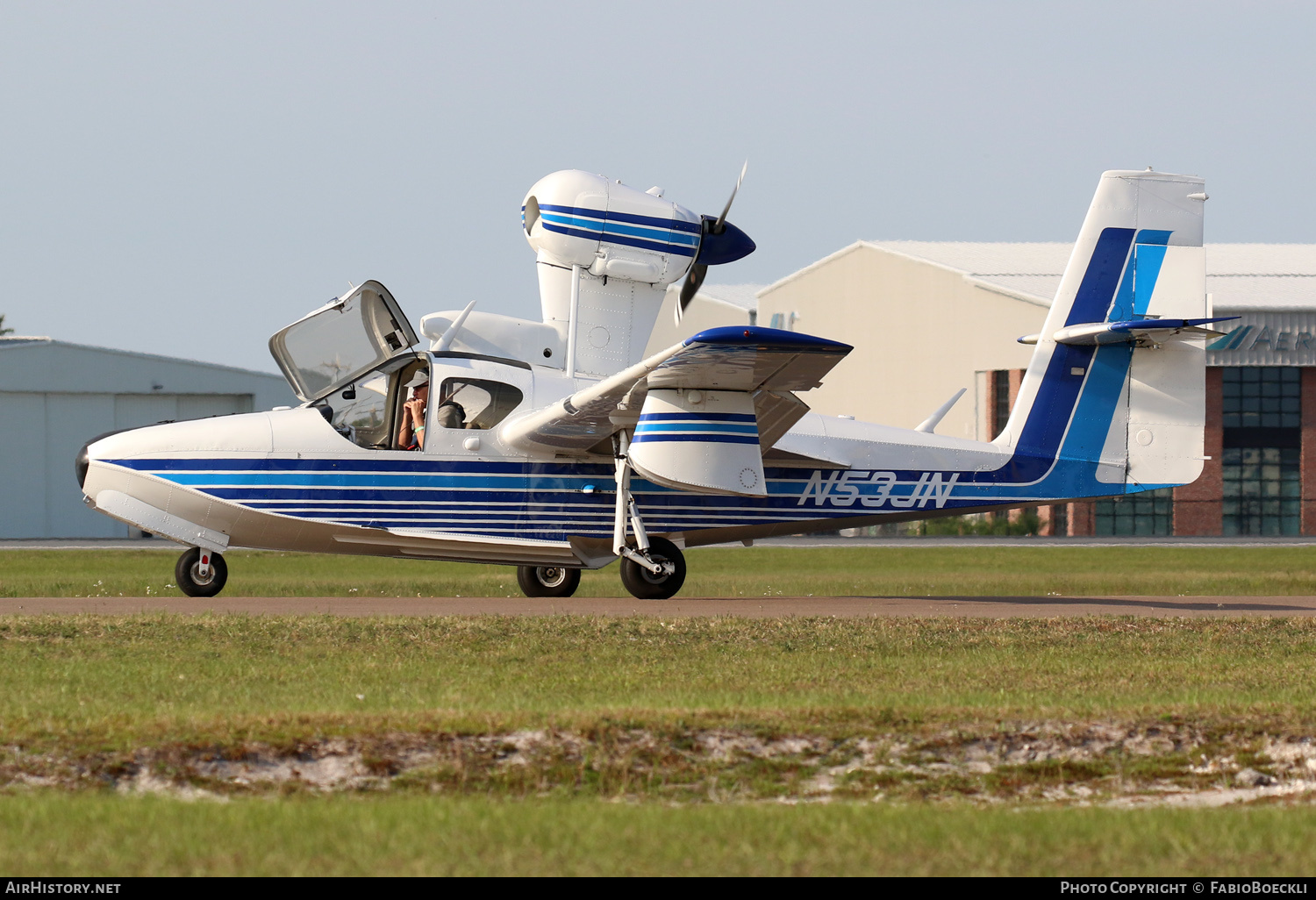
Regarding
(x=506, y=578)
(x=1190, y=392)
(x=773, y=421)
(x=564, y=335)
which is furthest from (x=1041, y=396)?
(x=506, y=578)

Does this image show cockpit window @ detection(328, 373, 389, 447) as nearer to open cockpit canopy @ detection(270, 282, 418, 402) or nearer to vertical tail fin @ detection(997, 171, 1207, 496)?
open cockpit canopy @ detection(270, 282, 418, 402)

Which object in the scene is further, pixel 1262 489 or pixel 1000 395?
pixel 1262 489

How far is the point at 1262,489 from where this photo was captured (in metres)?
53.5

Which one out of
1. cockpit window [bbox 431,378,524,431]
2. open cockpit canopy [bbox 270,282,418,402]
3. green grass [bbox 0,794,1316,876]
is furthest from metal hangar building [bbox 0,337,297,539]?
green grass [bbox 0,794,1316,876]

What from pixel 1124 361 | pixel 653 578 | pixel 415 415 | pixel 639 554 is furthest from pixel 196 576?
pixel 1124 361

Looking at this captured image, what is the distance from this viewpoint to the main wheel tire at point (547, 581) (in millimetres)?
17891

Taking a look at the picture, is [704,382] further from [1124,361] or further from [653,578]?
[1124,361]

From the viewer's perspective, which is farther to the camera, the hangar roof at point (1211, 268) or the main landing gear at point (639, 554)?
the hangar roof at point (1211, 268)

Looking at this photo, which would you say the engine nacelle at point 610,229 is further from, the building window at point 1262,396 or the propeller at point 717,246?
the building window at point 1262,396

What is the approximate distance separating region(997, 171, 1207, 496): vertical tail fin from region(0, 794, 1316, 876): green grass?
11.7 meters

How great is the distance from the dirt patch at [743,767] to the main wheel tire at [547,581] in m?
10.5

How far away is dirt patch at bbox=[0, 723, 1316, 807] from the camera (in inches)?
267

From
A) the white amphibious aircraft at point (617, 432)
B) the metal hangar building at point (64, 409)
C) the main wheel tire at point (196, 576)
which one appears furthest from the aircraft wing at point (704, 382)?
the metal hangar building at point (64, 409)

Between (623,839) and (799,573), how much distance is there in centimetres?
2181
